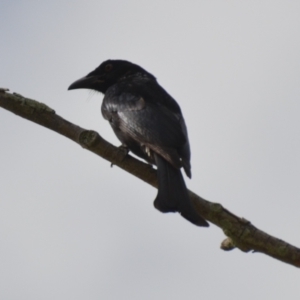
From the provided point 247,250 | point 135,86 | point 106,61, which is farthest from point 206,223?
point 106,61

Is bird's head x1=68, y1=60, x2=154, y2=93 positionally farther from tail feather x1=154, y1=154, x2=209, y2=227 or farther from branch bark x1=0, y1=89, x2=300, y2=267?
branch bark x1=0, y1=89, x2=300, y2=267

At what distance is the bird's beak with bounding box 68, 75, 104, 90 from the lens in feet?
23.8

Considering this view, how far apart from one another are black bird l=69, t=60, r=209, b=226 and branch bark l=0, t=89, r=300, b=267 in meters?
0.12

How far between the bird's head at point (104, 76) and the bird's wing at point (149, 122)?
2.30 feet

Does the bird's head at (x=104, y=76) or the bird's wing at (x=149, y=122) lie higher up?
the bird's head at (x=104, y=76)

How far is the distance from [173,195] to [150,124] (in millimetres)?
1085

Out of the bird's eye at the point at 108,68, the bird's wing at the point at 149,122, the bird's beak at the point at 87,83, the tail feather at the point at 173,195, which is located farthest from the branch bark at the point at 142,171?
the bird's eye at the point at 108,68

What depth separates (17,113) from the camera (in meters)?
4.82

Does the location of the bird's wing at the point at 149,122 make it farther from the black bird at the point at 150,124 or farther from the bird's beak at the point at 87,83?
the bird's beak at the point at 87,83

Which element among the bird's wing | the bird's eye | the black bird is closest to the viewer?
the black bird

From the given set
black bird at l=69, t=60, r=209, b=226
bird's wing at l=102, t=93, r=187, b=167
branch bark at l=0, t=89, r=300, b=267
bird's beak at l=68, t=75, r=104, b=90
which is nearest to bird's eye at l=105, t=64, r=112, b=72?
black bird at l=69, t=60, r=209, b=226

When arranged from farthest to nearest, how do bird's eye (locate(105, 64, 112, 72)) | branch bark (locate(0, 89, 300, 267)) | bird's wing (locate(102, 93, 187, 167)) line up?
bird's eye (locate(105, 64, 112, 72)), bird's wing (locate(102, 93, 187, 167)), branch bark (locate(0, 89, 300, 267))

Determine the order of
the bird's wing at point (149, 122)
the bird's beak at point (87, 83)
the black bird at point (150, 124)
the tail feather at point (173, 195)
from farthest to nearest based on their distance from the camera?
the bird's beak at point (87, 83) < the bird's wing at point (149, 122) < the black bird at point (150, 124) < the tail feather at point (173, 195)

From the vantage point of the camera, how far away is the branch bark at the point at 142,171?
175 inches
